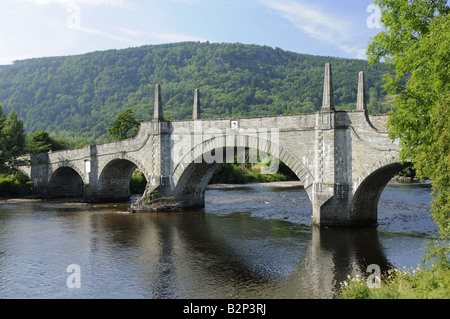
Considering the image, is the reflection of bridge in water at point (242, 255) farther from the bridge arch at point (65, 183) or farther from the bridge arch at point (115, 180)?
the bridge arch at point (65, 183)

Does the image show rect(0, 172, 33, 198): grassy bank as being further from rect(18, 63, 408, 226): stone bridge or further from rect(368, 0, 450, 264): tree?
rect(368, 0, 450, 264): tree

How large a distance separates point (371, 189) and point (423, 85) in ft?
33.6

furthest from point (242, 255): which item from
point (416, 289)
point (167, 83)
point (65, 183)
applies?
point (167, 83)

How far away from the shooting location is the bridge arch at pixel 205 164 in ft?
77.1

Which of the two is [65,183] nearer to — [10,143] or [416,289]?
[10,143]

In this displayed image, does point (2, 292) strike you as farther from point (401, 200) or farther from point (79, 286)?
point (401, 200)

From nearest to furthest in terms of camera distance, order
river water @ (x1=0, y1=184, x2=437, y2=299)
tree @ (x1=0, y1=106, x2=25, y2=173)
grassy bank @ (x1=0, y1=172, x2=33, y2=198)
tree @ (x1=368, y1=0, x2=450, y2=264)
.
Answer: tree @ (x1=368, y1=0, x2=450, y2=264)
river water @ (x1=0, y1=184, x2=437, y2=299)
grassy bank @ (x1=0, y1=172, x2=33, y2=198)
tree @ (x1=0, y1=106, x2=25, y2=173)

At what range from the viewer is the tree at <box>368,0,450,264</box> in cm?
1120

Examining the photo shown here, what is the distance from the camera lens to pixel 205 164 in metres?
30.1

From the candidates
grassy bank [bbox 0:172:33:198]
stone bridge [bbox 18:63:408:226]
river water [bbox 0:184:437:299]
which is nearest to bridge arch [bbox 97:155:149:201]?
stone bridge [bbox 18:63:408:226]

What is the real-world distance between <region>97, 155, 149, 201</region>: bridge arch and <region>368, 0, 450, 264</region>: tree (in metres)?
27.5
